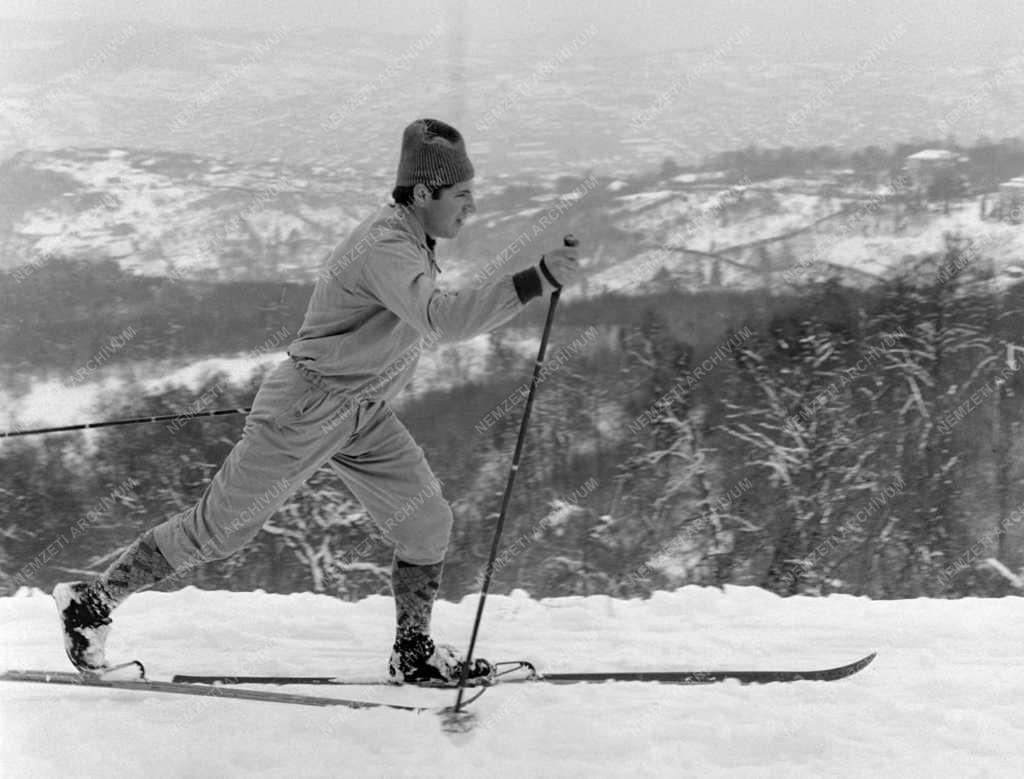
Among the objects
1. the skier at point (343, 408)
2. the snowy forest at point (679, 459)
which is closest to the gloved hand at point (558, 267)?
the skier at point (343, 408)

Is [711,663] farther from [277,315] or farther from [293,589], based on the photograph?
[277,315]

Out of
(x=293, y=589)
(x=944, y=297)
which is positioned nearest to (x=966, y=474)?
(x=944, y=297)

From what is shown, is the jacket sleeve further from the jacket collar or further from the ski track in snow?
the ski track in snow

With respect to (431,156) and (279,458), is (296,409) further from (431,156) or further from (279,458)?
(431,156)

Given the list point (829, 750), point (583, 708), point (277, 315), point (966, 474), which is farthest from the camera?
point (277, 315)

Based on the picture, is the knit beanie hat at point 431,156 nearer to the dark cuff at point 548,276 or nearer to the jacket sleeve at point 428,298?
the jacket sleeve at point 428,298

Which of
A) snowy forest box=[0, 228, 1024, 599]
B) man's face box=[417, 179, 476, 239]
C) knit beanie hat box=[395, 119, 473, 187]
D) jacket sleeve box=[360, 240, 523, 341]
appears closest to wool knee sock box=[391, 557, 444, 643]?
jacket sleeve box=[360, 240, 523, 341]

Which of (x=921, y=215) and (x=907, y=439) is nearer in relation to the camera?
(x=907, y=439)
